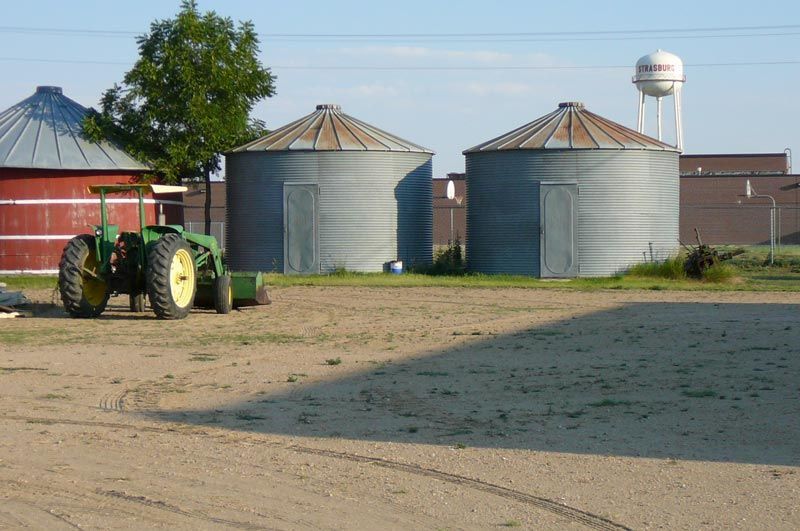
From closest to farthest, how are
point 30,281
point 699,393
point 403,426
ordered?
1. point 403,426
2. point 699,393
3. point 30,281

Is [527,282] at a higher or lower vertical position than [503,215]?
lower

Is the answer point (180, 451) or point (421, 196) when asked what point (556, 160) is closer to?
point (421, 196)

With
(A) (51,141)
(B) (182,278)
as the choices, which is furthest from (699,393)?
(A) (51,141)

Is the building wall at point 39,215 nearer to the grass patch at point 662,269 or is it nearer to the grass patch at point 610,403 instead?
the grass patch at point 662,269

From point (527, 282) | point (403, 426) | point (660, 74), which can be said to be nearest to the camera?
point (403, 426)

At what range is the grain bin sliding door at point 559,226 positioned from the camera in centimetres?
3297

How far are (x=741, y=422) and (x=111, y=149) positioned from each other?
90.3 ft

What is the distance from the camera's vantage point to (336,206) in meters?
34.2

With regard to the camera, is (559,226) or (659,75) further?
(659,75)

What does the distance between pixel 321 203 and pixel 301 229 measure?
911mm

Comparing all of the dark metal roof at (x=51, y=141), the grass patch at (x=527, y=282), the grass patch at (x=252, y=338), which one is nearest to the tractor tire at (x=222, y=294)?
the grass patch at (x=252, y=338)

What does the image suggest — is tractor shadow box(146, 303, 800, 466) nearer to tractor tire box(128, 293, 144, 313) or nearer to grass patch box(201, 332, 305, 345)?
grass patch box(201, 332, 305, 345)

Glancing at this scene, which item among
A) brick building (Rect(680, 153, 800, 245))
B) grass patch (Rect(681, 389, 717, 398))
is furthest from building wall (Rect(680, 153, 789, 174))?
grass patch (Rect(681, 389, 717, 398))

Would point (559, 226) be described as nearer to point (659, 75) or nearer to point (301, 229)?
point (301, 229)
